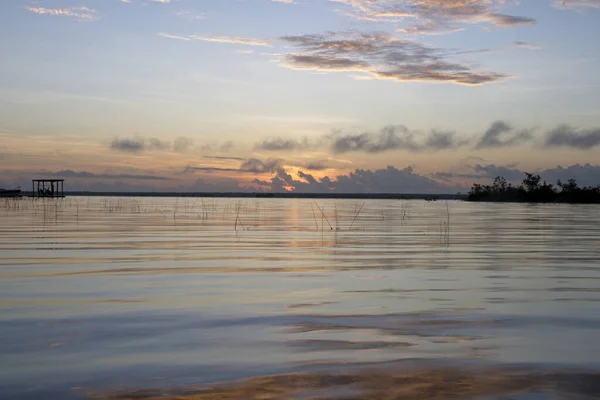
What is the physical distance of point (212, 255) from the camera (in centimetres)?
2112

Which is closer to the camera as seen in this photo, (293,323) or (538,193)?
(293,323)

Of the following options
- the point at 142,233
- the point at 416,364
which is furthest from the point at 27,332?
the point at 142,233

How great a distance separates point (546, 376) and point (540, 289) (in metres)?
7.15

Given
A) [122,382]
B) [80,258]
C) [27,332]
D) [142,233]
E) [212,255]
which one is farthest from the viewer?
[142,233]

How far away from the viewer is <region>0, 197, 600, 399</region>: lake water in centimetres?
725

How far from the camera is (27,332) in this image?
950cm

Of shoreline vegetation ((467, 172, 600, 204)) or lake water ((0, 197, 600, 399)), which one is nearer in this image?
lake water ((0, 197, 600, 399))

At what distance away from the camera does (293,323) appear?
1041 cm

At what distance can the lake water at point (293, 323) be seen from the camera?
7250 millimetres

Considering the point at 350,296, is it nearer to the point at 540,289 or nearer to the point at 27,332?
the point at 540,289

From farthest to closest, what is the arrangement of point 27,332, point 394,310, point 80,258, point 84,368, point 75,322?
point 80,258, point 394,310, point 75,322, point 27,332, point 84,368

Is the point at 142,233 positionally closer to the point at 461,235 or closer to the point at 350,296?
the point at 461,235

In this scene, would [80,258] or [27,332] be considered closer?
[27,332]

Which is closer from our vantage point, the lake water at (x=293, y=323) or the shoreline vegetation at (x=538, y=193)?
the lake water at (x=293, y=323)
